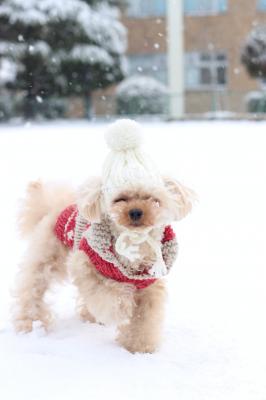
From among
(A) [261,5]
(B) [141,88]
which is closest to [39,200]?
(B) [141,88]

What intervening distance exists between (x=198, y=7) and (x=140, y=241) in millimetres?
19932

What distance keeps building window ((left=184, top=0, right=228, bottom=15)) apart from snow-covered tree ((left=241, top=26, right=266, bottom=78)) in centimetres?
245

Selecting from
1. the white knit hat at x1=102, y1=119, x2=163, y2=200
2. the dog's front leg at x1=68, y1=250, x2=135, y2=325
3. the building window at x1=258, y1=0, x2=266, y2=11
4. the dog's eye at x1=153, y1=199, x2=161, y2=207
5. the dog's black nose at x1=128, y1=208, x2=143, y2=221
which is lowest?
the dog's front leg at x1=68, y1=250, x2=135, y2=325

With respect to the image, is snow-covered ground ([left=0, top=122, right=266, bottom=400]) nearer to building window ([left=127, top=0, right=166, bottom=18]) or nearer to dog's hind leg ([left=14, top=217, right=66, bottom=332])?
dog's hind leg ([left=14, top=217, right=66, bottom=332])

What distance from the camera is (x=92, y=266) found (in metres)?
2.95

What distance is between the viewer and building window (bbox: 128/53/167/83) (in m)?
21.7

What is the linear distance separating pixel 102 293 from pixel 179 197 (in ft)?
1.81

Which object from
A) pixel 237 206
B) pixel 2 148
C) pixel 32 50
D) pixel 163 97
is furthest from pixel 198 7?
pixel 237 206

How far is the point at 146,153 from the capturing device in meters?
2.77

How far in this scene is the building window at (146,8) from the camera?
21484 millimetres

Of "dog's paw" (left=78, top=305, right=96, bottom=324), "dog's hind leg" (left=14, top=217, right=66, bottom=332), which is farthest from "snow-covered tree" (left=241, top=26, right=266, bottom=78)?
"dog's paw" (left=78, top=305, right=96, bottom=324)

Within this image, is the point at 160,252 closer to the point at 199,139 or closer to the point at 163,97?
the point at 199,139

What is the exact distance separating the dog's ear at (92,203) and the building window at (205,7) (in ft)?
64.8

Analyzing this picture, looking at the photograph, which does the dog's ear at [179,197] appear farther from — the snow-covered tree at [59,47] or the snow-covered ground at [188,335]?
the snow-covered tree at [59,47]
